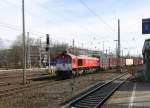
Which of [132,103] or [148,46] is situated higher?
[148,46]

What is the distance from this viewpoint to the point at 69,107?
1780 cm

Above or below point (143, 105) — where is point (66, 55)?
A: above

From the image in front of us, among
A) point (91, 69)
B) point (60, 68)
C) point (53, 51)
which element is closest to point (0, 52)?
point (53, 51)

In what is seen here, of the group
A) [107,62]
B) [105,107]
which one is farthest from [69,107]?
[107,62]

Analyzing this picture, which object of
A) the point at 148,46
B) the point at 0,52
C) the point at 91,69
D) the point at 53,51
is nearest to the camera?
the point at 148,46

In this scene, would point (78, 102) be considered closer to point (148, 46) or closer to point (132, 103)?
point (132, 103)

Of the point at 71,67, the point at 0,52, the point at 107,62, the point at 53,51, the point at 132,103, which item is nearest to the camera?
the point at 132,103

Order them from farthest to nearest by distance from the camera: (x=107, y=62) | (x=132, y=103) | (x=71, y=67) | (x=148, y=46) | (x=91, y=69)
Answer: (x=107, y=62) < (x=91, y=69) < (x=71, y=67) < (x=148, y=46) < (x=132, y=103)

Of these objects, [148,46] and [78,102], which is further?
[148,46]

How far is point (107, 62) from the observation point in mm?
85188

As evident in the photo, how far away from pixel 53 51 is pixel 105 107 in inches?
4833

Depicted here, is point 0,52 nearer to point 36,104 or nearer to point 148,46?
point 148,46

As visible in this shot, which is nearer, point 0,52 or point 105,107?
point 105,107

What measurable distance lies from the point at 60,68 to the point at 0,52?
7780cm
